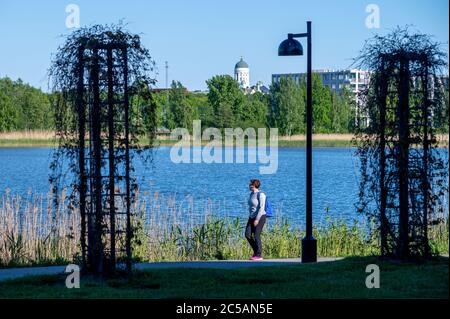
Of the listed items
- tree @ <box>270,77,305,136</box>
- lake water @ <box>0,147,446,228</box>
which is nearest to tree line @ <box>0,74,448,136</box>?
tree @ <box>270,77,305,136</box>

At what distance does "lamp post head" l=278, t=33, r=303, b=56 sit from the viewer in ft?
54.5

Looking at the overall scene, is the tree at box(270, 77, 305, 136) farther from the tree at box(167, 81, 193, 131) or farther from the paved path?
the paved path

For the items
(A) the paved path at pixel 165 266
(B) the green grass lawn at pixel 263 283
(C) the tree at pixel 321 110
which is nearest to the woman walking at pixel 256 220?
(A) the paved path at pixel 165 266

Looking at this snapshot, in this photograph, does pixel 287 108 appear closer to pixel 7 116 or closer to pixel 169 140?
pixel 169 140

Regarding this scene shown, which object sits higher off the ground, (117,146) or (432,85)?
(432,85)

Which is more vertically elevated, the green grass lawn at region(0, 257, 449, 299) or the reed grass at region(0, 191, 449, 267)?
the green grass lawn at region(0, 257, 449, 299)

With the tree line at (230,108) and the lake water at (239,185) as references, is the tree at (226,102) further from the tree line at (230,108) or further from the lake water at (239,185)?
the lake water at (239,185)

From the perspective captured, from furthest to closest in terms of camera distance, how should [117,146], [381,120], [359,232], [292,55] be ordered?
[359,232] < [292,55] < [381,120] < [117,146]

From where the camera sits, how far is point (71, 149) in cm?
1359

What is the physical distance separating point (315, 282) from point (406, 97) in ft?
12.4

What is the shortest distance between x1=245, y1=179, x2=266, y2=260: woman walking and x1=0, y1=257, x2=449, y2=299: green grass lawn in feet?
11.1
